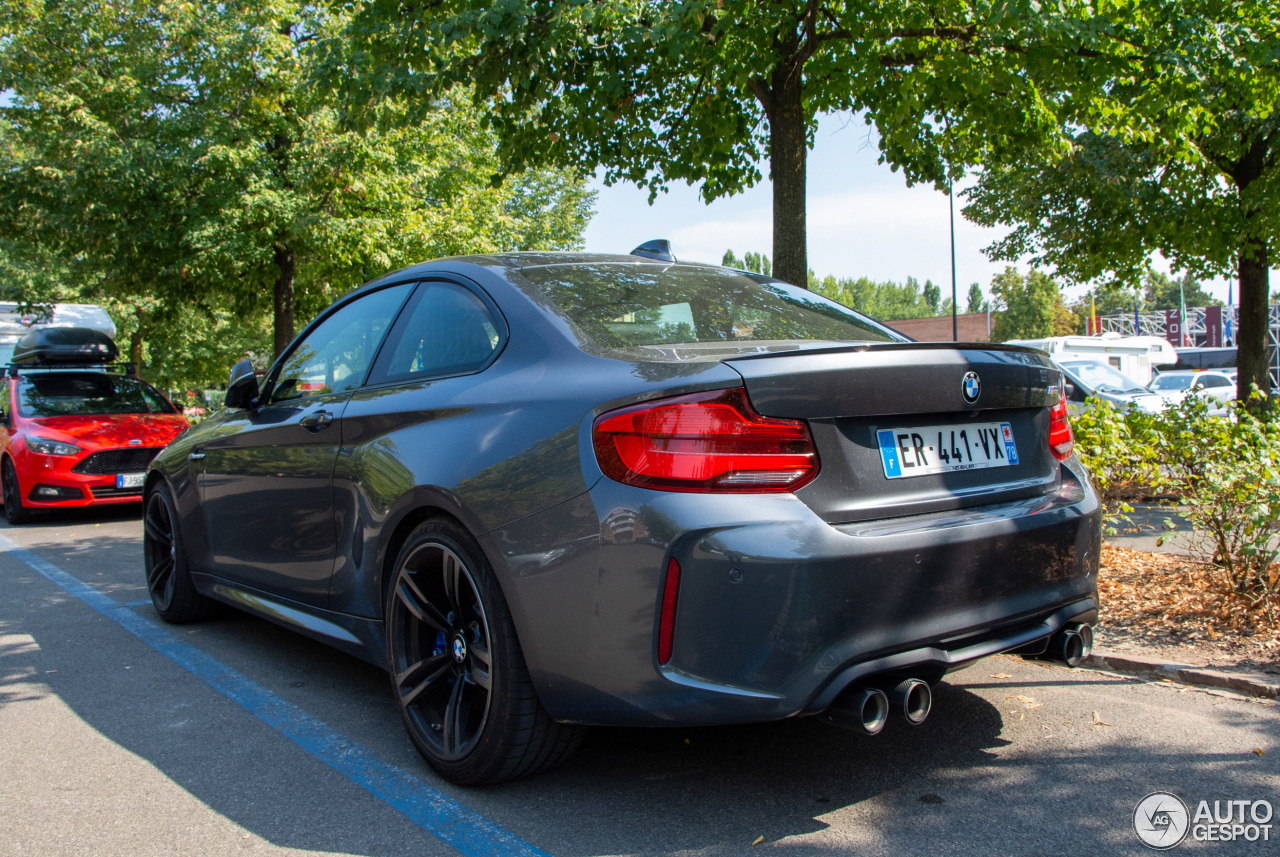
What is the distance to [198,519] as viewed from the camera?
4691 millimetres

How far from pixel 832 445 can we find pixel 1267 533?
2719mm

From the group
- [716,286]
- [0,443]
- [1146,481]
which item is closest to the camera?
[716,286]

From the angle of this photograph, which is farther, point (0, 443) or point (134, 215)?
point (134, 215)

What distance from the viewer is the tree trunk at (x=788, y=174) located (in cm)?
701

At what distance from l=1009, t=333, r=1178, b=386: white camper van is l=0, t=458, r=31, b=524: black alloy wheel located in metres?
19.5

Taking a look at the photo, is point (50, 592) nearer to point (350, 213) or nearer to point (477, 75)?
point (477, 75)

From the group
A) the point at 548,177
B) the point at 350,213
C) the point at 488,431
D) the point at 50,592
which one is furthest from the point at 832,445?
the point at 548,177

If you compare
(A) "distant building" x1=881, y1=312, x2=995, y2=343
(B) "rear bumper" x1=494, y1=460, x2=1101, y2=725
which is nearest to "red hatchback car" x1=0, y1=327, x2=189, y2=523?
(B) "rear bumper" x1=494, y1=460, x2=1101, y2=725

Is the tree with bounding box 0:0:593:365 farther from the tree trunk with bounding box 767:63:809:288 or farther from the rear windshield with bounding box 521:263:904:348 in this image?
the rear windshield with bounding box 521:263:904:348

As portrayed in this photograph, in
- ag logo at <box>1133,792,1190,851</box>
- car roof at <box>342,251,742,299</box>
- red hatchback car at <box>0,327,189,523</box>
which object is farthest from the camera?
red hatchback car at <box>0,327,189,523</box>

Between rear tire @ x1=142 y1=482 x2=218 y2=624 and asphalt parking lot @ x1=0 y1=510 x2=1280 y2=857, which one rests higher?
rear tire @ x1=142 y1=482 x2=218 y2=624

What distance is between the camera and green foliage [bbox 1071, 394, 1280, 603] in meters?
4.16

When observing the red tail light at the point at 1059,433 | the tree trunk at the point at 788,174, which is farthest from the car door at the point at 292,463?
the tree trunk at the point at 788,174

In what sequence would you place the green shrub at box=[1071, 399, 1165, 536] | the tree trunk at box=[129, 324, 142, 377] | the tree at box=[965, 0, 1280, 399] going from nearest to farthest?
the green shrub at box=[1071, 399, 1165, 536] → the tree at box=[965, 0, 1280, 399] → the tree trunk at box=[129, 324, 142, 377]
